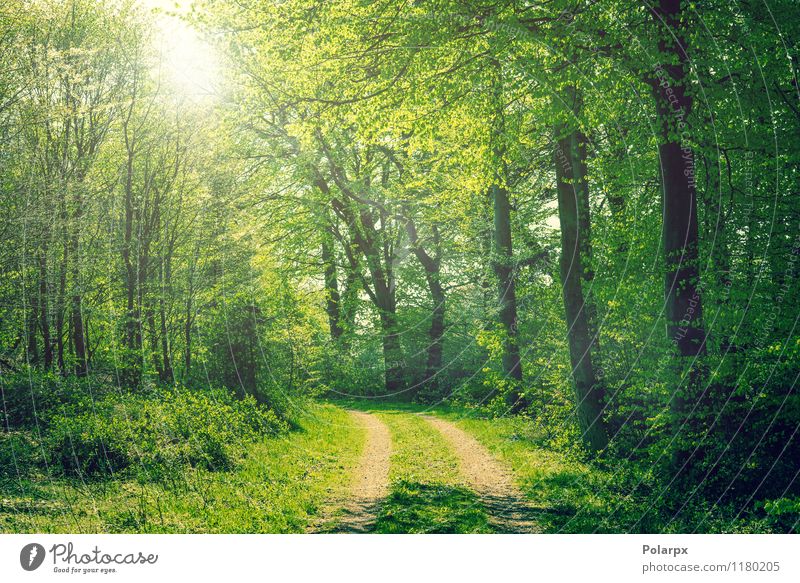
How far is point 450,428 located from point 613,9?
1187 centimetres

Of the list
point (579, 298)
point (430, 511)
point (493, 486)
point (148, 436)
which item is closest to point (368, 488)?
point (430, 511)

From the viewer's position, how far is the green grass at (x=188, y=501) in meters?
6.91

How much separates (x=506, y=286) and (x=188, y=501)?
11.6 meters

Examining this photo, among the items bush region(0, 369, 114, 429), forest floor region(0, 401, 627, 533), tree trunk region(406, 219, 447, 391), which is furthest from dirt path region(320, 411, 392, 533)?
tree trunk region(406, 219, 447, 391)

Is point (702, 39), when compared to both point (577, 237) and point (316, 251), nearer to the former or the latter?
point (577, 237)

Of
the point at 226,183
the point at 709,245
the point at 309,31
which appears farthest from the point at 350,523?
the point at 226,183

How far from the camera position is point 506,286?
1795 cm

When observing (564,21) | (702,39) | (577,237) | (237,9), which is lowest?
(577,237)

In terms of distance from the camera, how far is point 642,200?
422 inches

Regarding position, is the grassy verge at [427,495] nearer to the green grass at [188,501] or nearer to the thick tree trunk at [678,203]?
the green grass at [188,501]

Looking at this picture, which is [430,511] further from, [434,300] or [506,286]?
[434,300]

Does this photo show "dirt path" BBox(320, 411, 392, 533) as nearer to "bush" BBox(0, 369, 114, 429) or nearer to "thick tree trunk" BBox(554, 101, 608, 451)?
"thick tree trunk" BBox(554, 101, 608, 451)
